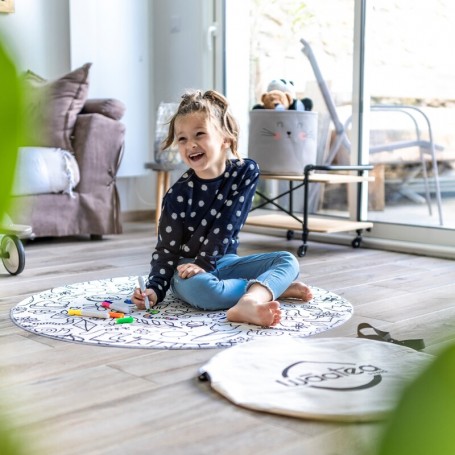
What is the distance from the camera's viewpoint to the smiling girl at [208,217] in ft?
7.12

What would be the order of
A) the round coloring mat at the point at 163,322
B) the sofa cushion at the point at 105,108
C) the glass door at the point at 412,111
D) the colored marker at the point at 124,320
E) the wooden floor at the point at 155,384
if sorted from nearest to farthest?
the wooden floor at the point at 155,384 < the round coloring mat at the point at 163,322 < the colored marker at the point at 124,320 < the glass door at the point at 412,111 < the sofa cushion at the point at 105,108

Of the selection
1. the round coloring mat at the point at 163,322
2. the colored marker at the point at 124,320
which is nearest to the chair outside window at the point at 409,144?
the round coloring mat at the point at 163,322

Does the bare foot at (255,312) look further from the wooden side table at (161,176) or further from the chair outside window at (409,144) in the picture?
the wooden side table at (161,176)

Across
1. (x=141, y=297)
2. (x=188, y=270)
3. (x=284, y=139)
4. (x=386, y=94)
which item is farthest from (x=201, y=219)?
(x=386, y=94)

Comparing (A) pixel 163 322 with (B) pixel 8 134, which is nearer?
(B) pixel 8 134

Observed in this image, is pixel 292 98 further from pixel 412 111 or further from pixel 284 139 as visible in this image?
pixel 412 111

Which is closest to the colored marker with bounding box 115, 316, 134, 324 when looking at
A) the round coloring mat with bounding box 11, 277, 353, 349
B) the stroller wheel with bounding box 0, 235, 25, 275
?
the round coloring mat with bounding box 11, 277, 353, 349

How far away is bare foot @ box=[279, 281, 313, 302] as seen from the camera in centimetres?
221

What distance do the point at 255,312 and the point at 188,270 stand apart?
279mm

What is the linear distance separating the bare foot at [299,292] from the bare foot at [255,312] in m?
0.27

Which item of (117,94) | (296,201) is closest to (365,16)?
(296,201)

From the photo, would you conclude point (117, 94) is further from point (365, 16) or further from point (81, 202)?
point (365, 16)

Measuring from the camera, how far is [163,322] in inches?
78.0

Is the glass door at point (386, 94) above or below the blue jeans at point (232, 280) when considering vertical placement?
above
